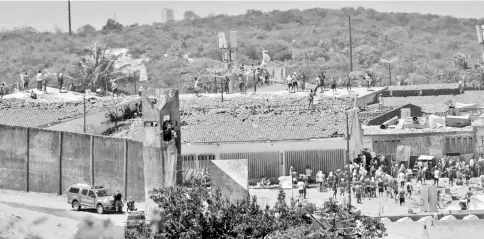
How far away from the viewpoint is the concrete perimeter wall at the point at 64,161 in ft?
178

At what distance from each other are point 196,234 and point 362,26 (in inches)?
6313

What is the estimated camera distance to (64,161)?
57.6 metres

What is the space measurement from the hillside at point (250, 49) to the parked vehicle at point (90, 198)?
63.8 meters

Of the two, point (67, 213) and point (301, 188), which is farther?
point (301, 188)

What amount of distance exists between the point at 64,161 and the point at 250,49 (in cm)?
10872

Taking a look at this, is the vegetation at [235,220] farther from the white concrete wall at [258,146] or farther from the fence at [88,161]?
the white concrete wall at [258,146]

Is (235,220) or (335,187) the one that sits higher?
(335,187)

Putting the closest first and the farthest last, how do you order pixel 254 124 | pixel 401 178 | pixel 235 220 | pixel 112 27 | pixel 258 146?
pixel 235 220 < pixel 401 178 < pixel 258 146 < pixel 254 124 < pixel 112 27

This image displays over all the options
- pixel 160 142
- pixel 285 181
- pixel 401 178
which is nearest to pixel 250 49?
pixel 285 181

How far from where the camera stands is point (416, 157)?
59.4 metres

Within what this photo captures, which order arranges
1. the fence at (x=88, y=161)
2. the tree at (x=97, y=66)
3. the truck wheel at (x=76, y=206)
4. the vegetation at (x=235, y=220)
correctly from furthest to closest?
the tree at (x=97, y=66) → the fence at (x=88, y=161) → the truck wheel at (x=76, y=206) → the vegetation at (x=235, y=220)

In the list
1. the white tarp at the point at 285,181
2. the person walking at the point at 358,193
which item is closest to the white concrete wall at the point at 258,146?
the white tarp at the point at 285,181

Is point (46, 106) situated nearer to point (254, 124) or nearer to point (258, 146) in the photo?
point (254, 124)

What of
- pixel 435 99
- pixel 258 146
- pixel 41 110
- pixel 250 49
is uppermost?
pixel 250 49
